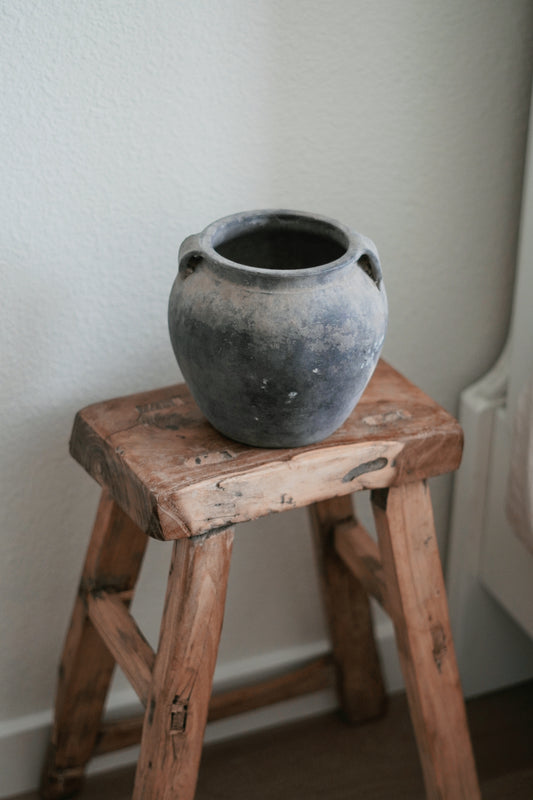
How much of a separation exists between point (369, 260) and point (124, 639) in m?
0.44

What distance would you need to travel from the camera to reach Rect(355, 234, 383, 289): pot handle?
28.2 inches

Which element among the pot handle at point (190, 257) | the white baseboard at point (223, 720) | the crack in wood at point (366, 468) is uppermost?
the pot handle at point (190, 257)

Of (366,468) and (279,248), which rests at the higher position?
(279,248)

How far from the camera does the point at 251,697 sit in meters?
1.08

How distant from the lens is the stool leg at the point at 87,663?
0.90 meters

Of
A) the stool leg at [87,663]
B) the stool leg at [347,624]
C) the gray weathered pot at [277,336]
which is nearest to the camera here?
the gray weathered pot at [277,336]

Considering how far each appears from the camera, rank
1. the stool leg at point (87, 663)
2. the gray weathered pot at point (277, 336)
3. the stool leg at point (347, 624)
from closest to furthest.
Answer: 1. the gray weathered pot at point (277, 336)
2. the stool leg at point (87, 663)
3. the stool leg at point (347, 624)

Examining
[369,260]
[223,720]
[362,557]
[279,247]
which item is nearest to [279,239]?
[279,247]

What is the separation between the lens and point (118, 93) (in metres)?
0.83

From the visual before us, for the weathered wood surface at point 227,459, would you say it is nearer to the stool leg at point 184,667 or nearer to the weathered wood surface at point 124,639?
the stool leg at point 184,667

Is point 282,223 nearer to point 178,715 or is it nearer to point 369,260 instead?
point 369,260

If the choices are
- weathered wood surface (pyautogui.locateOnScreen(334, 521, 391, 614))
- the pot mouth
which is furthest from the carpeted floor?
the pot mouth

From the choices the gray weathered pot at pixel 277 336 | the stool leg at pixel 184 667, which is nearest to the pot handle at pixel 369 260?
the gray weathered pot at pixel 277 336

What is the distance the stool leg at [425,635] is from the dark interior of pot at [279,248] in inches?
9.1
